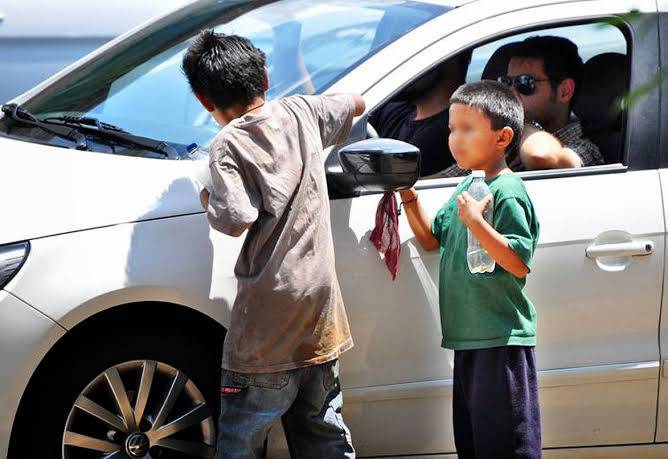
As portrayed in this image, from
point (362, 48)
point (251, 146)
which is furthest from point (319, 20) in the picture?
point (251, 146)

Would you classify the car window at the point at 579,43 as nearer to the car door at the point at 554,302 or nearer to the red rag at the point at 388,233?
the car door at the point at 554,302

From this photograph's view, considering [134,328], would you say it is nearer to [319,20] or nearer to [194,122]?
[194,122]

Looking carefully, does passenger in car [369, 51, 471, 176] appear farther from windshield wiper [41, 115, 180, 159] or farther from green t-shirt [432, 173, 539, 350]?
windshield wiper [41, 115, 180, 159]

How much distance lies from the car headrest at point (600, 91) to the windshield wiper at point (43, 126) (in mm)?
1576

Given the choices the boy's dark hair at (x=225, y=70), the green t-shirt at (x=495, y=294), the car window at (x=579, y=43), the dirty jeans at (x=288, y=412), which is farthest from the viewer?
the car window at (x=579, y=43)

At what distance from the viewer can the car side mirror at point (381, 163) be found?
10.4 ft

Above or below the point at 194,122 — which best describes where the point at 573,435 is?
below

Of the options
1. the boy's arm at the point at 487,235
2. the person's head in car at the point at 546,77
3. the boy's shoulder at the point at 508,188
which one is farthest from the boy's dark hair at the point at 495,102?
the person's head in car at the point at 546,77

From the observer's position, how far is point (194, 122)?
3.61 meters

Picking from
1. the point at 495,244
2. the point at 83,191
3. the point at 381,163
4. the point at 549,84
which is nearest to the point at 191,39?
the point at 83,191

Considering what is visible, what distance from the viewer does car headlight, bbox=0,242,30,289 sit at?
3006 mm

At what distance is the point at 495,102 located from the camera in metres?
3.23

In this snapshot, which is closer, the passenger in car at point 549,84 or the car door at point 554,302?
the car door at point 554,302

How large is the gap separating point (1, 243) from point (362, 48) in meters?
1.27
